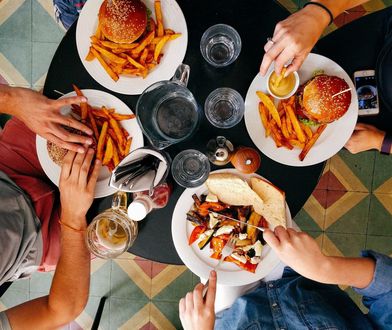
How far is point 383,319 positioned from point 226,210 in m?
0.71

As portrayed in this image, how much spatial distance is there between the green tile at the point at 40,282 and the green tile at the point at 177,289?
2.31 ft

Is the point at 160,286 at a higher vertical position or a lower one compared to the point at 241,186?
lower

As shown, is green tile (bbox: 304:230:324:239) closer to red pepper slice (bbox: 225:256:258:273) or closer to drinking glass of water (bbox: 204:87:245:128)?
red pepper slice (bbox: 225:256:258:273)

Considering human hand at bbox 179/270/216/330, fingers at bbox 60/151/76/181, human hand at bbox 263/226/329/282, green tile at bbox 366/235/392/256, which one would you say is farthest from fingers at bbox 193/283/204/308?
green tile at bbox 366/235/392/256

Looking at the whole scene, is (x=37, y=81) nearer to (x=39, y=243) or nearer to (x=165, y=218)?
(x=39, y=243)

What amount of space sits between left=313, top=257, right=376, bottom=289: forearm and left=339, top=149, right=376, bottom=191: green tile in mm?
1084

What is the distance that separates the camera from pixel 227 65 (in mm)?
1592

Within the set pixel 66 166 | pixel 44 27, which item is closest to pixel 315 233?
pixel 66 166

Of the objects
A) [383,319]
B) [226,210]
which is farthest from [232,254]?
[383,319]

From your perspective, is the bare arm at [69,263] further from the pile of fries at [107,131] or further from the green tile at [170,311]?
the green tile at [170,311]

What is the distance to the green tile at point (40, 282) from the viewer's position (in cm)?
265

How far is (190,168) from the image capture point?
159 centimetres

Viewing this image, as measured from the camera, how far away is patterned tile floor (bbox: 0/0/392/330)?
2.51 metres

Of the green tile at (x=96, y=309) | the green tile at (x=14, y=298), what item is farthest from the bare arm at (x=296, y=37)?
the green tile at (x=14, y=298)
